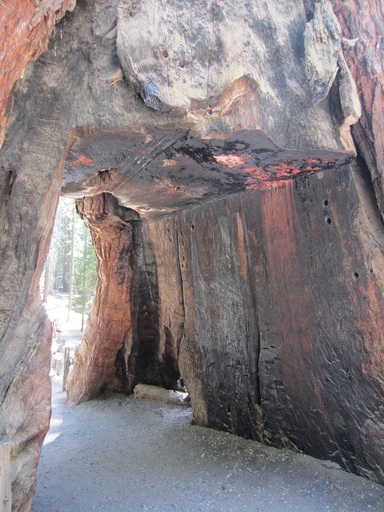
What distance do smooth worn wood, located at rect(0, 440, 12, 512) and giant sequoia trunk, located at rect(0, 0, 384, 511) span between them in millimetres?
202

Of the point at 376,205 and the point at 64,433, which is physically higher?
the point at 376,205

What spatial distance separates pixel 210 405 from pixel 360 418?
92.2 inches

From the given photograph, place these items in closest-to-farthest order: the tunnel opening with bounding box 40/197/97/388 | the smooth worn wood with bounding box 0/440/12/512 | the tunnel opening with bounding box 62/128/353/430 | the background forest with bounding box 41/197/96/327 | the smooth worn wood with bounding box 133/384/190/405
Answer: the smooth worn wood with bounding box 0/440/12/512
the tunnel opening with bounding box 62/128/353/430
the smooth worn wood with bounding box 133/384/190/405
the tunnel opening with bounding box 40/197/97/388
the background forest with bounding box 41/197/96/327

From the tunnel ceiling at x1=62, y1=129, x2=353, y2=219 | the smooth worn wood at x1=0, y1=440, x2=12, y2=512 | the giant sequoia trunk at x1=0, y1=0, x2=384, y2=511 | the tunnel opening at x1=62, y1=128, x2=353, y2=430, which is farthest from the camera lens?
the tunnel opening at x1=62, y1=128, x2=353, y2=430

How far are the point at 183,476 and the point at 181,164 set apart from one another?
3634mm

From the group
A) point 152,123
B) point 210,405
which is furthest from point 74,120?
point 210,405

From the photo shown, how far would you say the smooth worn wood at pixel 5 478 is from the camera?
2342mm

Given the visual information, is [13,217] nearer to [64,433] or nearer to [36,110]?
[36,110]

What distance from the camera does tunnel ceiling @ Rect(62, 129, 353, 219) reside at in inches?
133

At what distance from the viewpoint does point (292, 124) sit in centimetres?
348

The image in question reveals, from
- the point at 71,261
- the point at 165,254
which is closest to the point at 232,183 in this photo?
the point at 165,254

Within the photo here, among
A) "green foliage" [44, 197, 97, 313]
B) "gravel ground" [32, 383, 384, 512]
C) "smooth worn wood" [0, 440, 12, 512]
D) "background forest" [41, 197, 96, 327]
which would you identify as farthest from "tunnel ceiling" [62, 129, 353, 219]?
"green foliage" [44, 197, 97, 313]

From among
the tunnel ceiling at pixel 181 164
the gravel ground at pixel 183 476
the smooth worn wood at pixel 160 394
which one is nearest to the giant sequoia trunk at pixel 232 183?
the tunnel ceiling at pixel 181 164

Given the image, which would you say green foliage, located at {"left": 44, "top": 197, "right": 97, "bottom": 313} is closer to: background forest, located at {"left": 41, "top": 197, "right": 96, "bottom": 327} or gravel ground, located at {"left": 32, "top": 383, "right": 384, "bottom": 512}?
background forest, located at {"left": 41, "top": 197, "right": 96, "bottom": 327}
